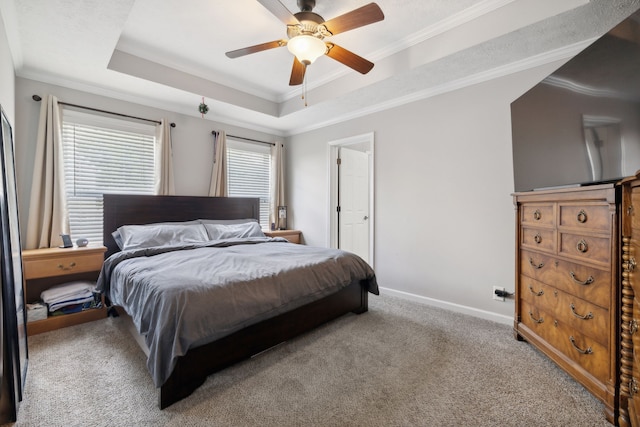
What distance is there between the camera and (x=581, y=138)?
5.66 feet

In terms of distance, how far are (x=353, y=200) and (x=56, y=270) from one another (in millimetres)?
3825

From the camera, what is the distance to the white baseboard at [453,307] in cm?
266

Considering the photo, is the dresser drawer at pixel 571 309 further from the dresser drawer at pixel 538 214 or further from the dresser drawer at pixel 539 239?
the dresser drawer at pixel 538 214

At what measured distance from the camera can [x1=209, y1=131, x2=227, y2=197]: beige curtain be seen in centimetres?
409

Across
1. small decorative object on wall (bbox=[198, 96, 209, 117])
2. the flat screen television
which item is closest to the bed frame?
small decorative object on wall (bbox=[198, 96, 209, 117])

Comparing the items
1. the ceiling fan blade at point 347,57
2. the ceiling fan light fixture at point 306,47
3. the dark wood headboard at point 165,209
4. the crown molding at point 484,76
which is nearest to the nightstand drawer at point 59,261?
the dark wood headboard at point 165,209

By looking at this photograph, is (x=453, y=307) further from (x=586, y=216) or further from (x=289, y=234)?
(x=289, y=234)

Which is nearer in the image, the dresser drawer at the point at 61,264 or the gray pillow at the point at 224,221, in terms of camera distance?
the dresser drawer at the point at 61,264

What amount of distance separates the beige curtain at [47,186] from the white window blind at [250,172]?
1.98m

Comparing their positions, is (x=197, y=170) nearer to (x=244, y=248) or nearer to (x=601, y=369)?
(x=244, y=248)

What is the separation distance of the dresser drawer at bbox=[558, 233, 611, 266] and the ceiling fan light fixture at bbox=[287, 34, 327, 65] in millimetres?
2129

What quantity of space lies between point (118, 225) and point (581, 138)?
4.41 meters

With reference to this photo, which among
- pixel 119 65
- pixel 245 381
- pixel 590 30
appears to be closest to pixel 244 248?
pixel 245 381

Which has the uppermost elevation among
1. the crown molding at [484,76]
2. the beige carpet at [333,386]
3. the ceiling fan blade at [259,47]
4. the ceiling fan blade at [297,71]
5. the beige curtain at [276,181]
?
the crown molding at [484,76]
